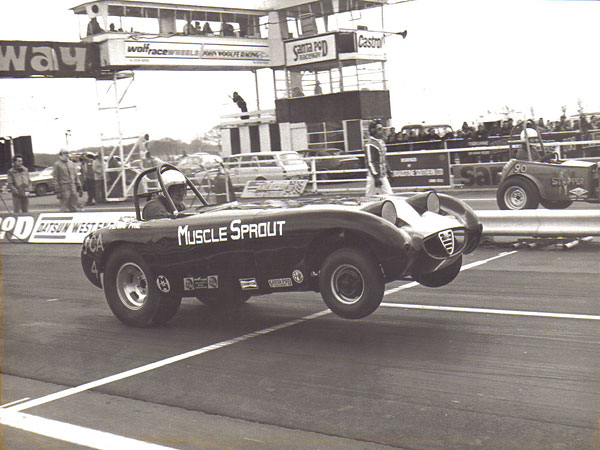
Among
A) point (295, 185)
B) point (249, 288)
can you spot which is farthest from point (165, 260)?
point (295, 185)

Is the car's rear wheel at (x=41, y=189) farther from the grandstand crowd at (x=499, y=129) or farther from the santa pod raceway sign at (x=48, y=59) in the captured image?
the grandstand crowd at (x=499, y=129)

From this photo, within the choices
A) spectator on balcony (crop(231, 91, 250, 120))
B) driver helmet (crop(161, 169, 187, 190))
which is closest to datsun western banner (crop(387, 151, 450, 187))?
driver helmet (crop(161, 169, 187, 190))

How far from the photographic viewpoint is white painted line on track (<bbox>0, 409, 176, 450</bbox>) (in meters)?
4.59

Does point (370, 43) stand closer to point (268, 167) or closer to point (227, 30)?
point (227, 30)

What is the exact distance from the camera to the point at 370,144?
16031mm

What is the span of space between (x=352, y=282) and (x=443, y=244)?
852 millimetres

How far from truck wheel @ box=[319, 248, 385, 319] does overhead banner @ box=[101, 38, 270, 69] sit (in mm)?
23133

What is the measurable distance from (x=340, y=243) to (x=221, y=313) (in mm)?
2223

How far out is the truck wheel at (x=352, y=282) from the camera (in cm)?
620

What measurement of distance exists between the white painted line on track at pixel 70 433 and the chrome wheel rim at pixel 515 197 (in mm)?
10952

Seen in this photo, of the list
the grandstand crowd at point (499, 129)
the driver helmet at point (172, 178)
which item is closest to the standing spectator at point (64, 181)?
the grandstand crowd at point (499, 129)

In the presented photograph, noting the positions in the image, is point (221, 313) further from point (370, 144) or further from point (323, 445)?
point (370, 144)

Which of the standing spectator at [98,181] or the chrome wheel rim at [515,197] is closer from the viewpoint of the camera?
the chrome wheel rim at [515,197]

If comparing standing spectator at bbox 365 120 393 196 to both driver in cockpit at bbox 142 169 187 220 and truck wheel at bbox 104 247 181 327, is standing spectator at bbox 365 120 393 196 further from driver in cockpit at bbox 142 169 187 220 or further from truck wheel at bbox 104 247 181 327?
truck wheel at bbox 104 247 181 327
